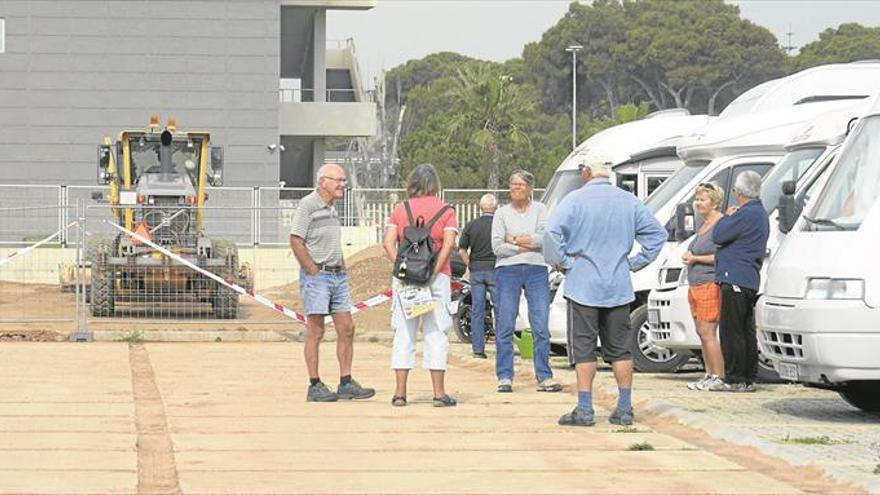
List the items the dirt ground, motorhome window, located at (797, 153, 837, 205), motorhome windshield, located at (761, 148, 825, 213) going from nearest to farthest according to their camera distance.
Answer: motorhome window, located at (797, 153, 837, 205) < motorhome windshield, located at (761, 148, 825, 213) < the dirt ground

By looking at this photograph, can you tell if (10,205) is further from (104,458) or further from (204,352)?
(104,458)

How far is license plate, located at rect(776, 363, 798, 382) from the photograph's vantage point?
1370cm

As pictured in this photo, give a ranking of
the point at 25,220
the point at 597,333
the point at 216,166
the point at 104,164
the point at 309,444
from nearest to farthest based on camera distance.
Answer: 1. the point at 309,444
2. the point at 597,333
3. the point at 216,166
4. the point at 104,164
5. the point at 25,220

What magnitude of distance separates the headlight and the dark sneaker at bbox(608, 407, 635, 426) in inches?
61.2

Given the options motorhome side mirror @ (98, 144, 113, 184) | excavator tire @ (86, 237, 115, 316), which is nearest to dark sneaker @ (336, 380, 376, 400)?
excavator tire @ (86, 237, 115, 316)

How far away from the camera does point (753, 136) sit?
1878 cm

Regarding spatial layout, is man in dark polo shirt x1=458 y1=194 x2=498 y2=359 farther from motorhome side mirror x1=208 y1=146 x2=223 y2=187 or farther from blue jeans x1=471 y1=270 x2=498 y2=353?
motorhome side mirror x1=208 y1=146 x2=223 y2=187

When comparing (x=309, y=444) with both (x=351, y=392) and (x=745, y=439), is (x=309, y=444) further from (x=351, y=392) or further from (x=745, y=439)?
(x=351, y=392)

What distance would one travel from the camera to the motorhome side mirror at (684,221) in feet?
59.5

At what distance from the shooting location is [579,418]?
525 inches

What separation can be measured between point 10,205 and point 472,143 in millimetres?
38791

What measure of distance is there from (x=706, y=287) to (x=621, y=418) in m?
3.20

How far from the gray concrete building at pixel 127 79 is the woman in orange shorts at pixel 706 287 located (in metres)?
37.5

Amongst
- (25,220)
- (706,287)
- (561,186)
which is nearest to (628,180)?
(561,186)
